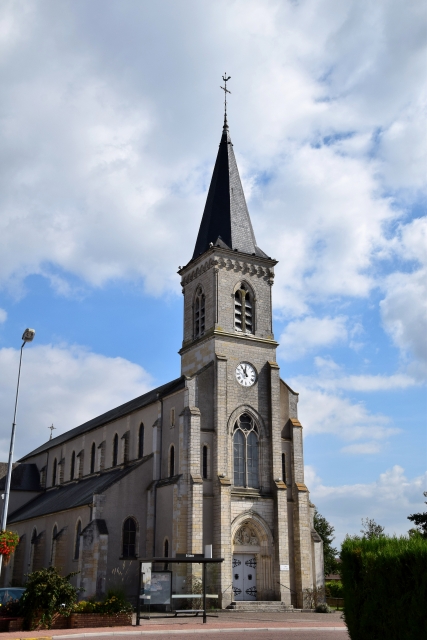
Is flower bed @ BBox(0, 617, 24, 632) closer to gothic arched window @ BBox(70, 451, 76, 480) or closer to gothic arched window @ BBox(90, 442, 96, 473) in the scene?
gothic arched window @ BBox(90, 442, 96, 473)

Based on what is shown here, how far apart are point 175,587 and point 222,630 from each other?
35.6 feet

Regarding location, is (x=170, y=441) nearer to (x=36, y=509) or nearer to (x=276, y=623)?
(x=276, y=623)

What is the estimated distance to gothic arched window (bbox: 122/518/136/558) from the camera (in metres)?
35.0

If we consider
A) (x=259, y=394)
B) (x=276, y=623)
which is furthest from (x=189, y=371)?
(x=276, y=623)

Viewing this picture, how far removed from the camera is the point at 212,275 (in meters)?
39.1

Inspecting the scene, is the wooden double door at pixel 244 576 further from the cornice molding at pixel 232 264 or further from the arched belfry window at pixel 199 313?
the cornice molding at pixel 232 264

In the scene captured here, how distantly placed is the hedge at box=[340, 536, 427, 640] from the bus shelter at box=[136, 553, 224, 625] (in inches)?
457

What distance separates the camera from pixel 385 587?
1334 cm

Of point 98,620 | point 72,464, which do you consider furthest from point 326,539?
point 98,620

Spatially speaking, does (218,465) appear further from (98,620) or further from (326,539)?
(326,539)

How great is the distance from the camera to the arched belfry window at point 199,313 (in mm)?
39688

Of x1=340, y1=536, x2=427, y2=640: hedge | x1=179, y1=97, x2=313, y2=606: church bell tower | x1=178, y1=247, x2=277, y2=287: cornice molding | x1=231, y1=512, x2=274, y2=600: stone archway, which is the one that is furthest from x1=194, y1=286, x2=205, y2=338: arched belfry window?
x1=340, y1=536, x2=427, y2=640: hedge

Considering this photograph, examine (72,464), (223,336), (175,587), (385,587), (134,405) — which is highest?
(223,336)

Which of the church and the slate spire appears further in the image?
the slate spire
